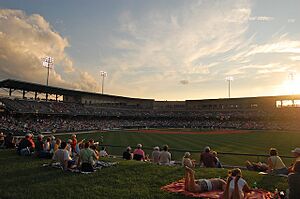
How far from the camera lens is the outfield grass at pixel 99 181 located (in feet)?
26.1

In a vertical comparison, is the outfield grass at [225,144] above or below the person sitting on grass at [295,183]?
below

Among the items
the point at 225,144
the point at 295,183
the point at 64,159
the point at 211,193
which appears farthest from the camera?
the point at 225,144

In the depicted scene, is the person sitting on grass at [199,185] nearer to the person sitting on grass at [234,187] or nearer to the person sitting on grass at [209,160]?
the person sitting on grass at [234,187]

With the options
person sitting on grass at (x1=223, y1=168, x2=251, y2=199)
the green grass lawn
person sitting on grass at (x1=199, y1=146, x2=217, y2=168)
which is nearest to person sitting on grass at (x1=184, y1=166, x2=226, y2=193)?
the green grass lawn

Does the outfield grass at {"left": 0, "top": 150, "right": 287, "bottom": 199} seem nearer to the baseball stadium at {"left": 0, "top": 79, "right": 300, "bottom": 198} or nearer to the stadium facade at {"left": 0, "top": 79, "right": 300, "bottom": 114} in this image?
the baseball stadium at {"left": 0, "top": 79, "right": 300, "bottom": 198}

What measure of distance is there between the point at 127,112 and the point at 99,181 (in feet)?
250

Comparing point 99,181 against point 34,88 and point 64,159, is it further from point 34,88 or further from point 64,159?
point 34,88

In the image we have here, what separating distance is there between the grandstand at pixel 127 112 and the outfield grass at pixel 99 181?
37.6 meters

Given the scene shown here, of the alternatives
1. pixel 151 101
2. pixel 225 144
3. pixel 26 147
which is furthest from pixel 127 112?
pixel 26 147

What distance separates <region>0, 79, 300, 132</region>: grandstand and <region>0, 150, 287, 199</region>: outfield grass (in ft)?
123

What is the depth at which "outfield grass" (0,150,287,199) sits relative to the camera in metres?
7.96

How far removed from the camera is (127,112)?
85.5 metres

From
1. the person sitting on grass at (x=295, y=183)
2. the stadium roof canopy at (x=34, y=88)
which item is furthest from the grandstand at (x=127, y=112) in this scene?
the person sitting on grass at (x=295, y=183)

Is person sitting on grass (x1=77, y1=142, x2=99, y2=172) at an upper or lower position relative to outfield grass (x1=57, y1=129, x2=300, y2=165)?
upper
